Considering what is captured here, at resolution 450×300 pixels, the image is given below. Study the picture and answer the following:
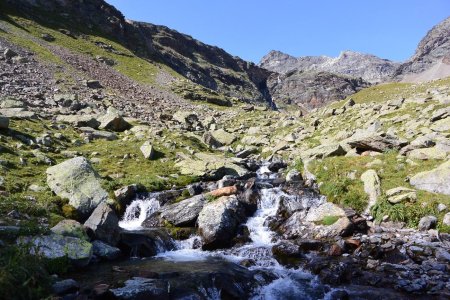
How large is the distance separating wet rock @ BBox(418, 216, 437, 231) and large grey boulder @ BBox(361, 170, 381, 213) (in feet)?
8.99

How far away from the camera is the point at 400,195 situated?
63.7ft

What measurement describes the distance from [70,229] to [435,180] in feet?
60.1

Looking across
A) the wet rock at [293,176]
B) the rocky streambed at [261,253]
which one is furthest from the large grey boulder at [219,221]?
the wet rock at [293,176]

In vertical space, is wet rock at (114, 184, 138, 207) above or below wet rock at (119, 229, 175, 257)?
above

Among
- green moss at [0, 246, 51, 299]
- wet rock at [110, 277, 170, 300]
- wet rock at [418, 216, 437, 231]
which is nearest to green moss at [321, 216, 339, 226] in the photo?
wet rock at [418, 216, 437, 231]

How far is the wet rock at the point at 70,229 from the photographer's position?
49.7 ft

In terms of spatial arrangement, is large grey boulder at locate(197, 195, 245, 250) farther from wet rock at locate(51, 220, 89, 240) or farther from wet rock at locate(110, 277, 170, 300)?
wet rock at locate(110, 277, 170, 300)

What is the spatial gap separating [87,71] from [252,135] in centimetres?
4048

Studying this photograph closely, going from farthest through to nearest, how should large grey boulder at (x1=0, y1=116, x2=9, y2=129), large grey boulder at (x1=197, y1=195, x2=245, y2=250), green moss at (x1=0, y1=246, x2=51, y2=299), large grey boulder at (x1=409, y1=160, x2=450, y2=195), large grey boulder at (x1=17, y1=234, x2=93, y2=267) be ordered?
1. large grey boulder at (x1=0, y1=116, x2=9, y2=129)
2. large grey boulder at (x1=409, y1=160, x2=450, y2=195)
3. large grey boulder at (x1=197, y1=195, x2=245, y2=250)
4. large grey boulder at (x1=17, y1=234, x2=93, y2=267)
5. green moss at (x1=0, y1=246, x2=51, y2=299)

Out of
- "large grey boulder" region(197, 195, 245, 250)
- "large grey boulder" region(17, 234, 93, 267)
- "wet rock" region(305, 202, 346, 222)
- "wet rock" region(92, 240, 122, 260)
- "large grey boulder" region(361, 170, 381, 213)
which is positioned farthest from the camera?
"large grey boulder" region(361, 170, 381, 213)

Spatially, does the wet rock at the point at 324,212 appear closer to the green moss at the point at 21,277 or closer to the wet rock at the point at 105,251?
the wet rock at the point at 105,251

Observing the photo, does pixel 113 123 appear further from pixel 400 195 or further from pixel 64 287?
pixel 64 287

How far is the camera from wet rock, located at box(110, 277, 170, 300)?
36.7 ft

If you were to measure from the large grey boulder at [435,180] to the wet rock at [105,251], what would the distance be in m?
16.0
